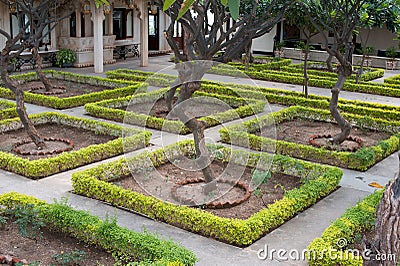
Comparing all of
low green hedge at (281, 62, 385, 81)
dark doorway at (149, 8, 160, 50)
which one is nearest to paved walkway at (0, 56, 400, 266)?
low green hedge at (281, 62, 385, 81)

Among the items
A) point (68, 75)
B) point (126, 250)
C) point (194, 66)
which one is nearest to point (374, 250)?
point (126, 250)

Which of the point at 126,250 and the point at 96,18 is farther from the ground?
the point at 96,18

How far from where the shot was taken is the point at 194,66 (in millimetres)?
8617

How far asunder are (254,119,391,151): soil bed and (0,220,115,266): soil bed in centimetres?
612

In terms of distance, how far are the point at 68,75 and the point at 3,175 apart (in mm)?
9233

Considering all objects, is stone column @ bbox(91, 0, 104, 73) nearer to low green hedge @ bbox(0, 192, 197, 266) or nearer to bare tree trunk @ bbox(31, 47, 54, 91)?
bare tree trunk @ bbox(31, 47, 54, 91)

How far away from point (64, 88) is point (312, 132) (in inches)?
323

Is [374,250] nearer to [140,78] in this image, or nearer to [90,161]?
[90,161]

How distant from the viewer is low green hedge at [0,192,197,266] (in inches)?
234

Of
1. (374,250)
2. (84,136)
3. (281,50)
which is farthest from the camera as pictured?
(281,50)

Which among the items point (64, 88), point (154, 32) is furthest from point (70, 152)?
point (154, 32)

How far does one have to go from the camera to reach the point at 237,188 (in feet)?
29.1

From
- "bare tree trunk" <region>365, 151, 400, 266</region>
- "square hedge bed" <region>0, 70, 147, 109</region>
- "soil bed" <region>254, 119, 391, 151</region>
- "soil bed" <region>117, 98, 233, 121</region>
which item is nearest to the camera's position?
"bare tree trunk" <region>365, 151, 400, 266</region>

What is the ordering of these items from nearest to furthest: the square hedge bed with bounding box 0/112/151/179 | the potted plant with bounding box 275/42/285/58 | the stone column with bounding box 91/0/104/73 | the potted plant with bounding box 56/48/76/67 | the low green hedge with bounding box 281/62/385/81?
the square hedge bed with bounding box 0/112/151/179 → the stone column with bounding box 91/0/104/73 → the low green hedge with bounding box 281/62/385/81 → the potted plant with bounding box 56/48/76/67 → the potted plant with bounding box 275/42/285/58
